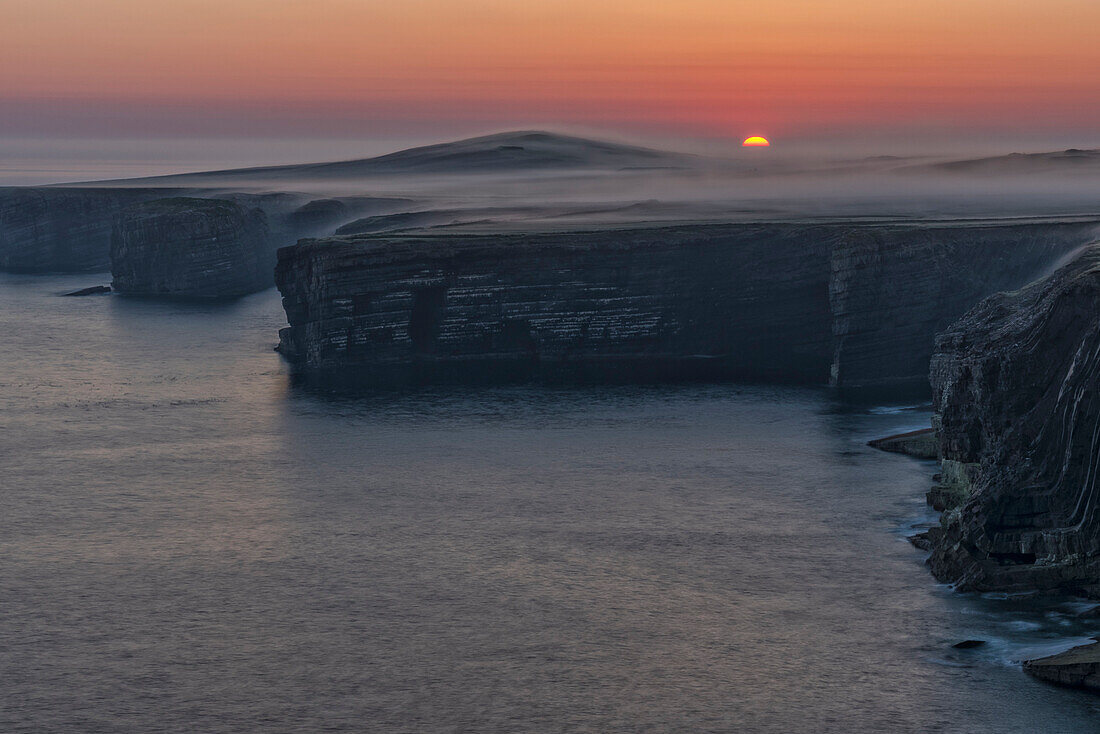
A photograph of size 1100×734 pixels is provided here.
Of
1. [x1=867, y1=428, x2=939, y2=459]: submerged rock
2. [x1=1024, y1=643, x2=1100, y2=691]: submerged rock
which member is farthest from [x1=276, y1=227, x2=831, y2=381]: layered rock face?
[x1=1024, y1=643, x2=1100, y2=691]: submerged rock

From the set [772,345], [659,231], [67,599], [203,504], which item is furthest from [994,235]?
[67,599]

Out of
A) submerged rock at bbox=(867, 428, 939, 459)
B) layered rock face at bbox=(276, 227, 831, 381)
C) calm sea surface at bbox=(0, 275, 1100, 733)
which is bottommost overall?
calm sea surface at bbox=(0, 275, 1100, 733)

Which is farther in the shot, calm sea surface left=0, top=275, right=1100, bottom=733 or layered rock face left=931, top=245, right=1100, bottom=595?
layered rock face left=931, top=245, right=1100, bottom=595

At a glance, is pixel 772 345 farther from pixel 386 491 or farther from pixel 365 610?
pixel 365 610

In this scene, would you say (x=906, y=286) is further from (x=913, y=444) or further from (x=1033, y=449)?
(x=1033, y=449)

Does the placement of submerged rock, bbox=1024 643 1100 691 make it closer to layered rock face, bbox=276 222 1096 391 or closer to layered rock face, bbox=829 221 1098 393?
layered rock face, bbox=829 221 1098 393

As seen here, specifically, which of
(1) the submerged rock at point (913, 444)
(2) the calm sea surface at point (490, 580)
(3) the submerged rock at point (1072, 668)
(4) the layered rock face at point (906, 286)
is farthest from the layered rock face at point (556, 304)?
(3) the submerged rock at point (1072, 668)

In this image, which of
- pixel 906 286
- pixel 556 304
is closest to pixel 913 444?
pixel 906 286
